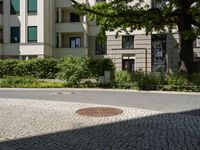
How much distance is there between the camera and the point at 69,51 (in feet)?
149

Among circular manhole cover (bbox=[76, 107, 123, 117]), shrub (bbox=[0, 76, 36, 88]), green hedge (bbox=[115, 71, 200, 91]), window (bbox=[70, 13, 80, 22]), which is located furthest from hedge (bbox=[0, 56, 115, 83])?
circular manhole cover (bbox=[76, 107, 123, 117])

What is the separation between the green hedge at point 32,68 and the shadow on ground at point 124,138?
25.5 meters

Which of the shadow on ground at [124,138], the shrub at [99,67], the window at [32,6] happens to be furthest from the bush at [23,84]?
the shadow on ground at [124,138]

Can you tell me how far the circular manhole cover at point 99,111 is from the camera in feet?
40.5

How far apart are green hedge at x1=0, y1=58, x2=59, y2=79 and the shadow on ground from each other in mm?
25487

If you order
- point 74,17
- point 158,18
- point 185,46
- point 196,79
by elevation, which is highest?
point 74,17

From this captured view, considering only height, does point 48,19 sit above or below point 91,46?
above

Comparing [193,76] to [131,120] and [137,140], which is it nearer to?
[131,120]

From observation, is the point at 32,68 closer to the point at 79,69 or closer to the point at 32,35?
the point at 32,35

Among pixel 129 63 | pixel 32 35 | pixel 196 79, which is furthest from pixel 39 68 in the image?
pixel 196 79

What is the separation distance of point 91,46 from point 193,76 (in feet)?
78.9

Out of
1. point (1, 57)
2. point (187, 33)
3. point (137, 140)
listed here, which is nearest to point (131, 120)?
point (137, 140)

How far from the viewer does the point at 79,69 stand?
27234 mm

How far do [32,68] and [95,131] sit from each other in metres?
27.2
